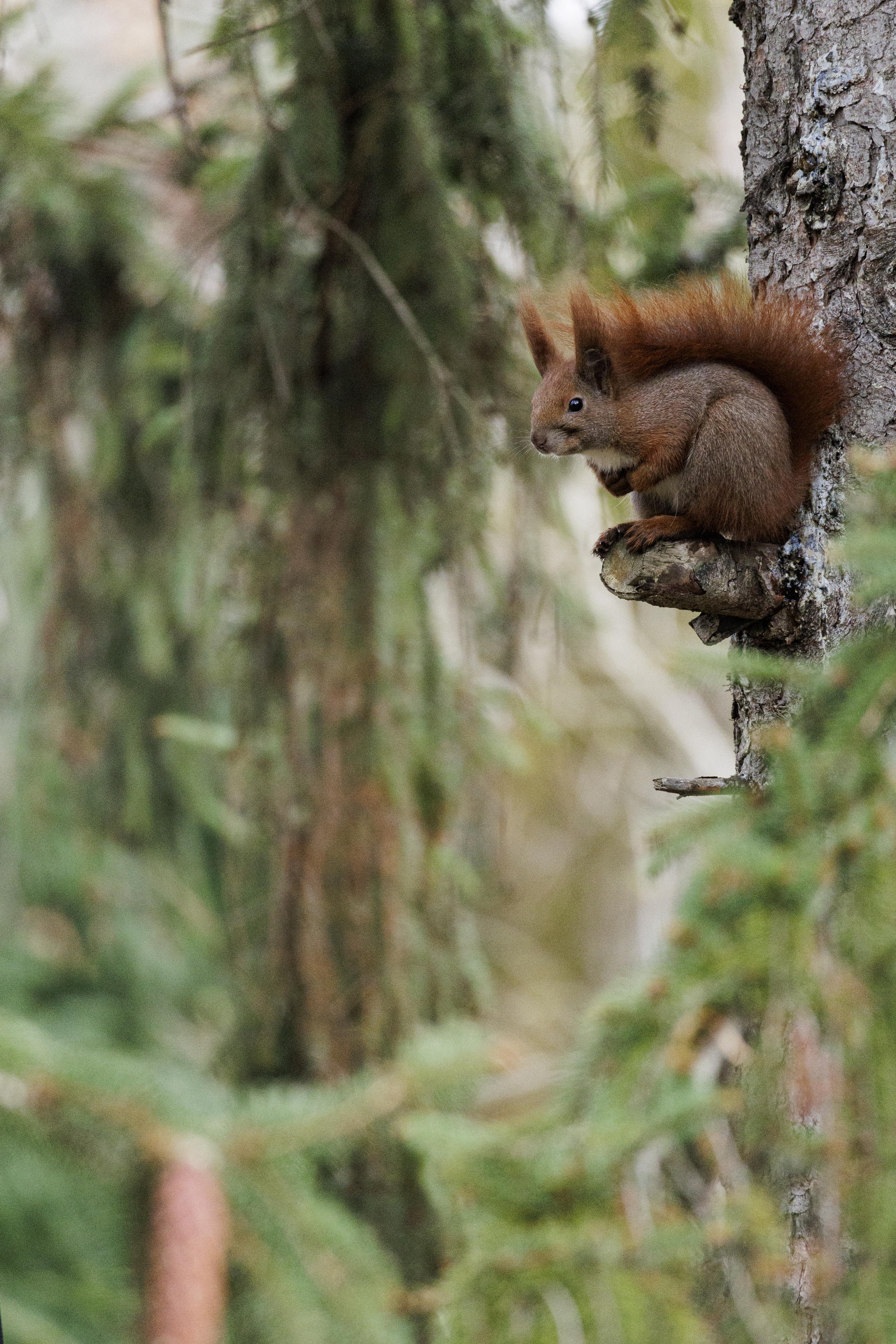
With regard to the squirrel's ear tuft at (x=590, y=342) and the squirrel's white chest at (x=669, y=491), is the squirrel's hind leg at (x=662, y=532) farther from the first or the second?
the squirrel's ear tuft at (x=590, y=342)

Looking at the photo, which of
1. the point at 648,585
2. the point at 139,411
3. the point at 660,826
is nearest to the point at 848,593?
the point at 648,585

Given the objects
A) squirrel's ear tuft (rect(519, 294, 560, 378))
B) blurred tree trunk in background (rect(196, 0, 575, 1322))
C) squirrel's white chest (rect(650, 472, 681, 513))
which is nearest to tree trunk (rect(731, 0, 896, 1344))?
squirrel's white chest (rect(650, 472, 681, 513))

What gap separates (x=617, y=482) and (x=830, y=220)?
326 mm

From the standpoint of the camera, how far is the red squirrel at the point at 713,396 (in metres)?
1.00

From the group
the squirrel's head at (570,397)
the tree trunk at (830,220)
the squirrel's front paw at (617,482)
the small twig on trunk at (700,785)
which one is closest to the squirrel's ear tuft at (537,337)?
the squirrel's head at (570,397)

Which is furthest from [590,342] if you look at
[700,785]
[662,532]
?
[700,785]

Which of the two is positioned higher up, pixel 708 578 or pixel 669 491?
pixel 669 491

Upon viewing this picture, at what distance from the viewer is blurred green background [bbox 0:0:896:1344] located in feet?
2.11

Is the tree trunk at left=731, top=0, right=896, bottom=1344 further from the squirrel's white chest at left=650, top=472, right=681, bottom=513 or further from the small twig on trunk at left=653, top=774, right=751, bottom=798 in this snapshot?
the squirrel's white chest at left=650, top=472, right=681, bottom=513

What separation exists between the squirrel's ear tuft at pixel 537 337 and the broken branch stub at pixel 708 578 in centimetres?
27

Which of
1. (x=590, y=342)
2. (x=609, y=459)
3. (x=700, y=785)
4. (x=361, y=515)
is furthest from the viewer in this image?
(x=361, y=515)

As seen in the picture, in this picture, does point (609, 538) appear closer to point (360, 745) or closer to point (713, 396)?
point (713, 396)

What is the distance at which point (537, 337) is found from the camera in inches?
45.9

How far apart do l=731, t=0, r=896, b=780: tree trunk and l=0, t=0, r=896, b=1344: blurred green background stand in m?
0.17
